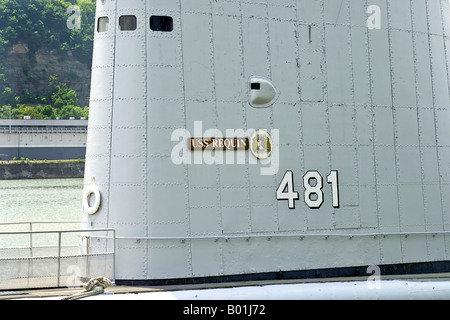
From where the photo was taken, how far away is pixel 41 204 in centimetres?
5303

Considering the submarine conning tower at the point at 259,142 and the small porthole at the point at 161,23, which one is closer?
the submarine conning tower at the point at 259,142

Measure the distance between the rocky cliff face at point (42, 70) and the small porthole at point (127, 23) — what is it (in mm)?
129780

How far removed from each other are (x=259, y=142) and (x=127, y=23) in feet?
9.46

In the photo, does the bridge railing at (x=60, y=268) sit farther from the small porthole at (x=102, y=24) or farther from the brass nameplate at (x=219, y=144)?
the small porthole at (x=102, y=24)

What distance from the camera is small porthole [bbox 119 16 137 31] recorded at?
11297mm

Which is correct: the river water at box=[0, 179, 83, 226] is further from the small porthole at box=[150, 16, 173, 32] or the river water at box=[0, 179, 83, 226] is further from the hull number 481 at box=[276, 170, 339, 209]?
the small porthole at box=[150, 16, 173, 32]

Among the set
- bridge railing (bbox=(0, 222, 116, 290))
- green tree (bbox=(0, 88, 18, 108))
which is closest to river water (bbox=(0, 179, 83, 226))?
bridge railing (bbox=(0, 222, 116, 290))

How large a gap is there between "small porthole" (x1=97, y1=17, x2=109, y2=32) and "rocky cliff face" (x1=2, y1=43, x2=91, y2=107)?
12933 cm

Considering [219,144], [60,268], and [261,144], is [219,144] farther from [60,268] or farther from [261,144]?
[60,268]

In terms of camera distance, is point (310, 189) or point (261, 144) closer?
point (261, 144)

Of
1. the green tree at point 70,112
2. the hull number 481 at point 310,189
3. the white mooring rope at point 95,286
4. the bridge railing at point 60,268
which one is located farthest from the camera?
the green tree at point 70,112

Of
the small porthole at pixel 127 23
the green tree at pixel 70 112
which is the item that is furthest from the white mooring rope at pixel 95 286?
the green tree at pixel 70 112

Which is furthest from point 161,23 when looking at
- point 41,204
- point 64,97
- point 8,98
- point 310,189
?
point 8,98

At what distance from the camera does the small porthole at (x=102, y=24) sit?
1159 centimetres
